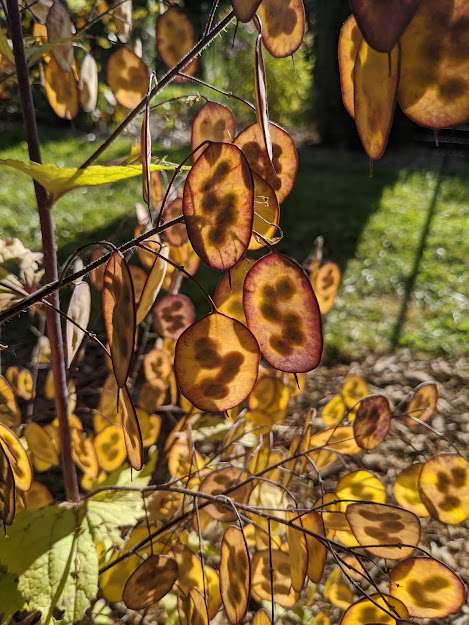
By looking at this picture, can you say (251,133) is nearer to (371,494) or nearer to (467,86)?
(467,86)

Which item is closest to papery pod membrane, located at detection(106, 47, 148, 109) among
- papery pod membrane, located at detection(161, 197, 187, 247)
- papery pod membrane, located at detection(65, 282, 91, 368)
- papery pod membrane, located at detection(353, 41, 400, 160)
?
papery pod membrane, located at detection(161, 197, 187, 247)

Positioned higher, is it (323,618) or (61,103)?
(61,103)

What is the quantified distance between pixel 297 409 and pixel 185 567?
1.11 metres

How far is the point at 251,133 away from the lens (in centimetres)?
57

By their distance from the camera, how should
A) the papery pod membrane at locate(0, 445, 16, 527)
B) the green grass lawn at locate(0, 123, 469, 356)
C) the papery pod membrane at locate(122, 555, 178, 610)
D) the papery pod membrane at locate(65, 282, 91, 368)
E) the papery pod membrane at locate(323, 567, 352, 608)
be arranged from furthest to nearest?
the green grass lawn at locate(0, 123, 469, 356) → the papery pod membrane at locate(323, 567, 352, 608) → the papery pod membrane at locate(122, 555, 178, 610) → the papery pod membrane at locate(65, 282, 91, 368) → the papery pod membrane at locate(0, 445, 16, 527)

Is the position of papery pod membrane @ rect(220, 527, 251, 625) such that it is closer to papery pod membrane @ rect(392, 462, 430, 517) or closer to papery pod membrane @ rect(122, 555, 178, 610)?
papery pod membrane @ rect(122, 555, 178, 610)

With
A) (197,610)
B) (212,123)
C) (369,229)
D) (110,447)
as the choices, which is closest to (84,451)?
(110,447)

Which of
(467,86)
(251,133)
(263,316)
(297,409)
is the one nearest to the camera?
(467,86)

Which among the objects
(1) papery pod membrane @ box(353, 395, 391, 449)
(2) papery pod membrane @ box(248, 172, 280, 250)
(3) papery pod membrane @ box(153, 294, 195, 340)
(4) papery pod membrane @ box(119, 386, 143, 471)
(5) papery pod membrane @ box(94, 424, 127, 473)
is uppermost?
(2) papery pod membrane @ box(248, 172, 280, 250)

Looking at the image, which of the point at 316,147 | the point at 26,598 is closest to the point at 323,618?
the point at 26,598

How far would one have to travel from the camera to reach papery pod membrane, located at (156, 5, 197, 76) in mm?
773

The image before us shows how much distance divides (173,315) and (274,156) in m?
0.50

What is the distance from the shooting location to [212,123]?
624 mm

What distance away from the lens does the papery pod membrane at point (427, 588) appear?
2.05 feet
